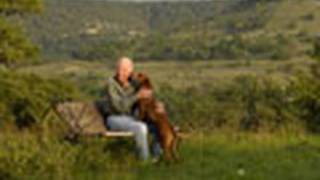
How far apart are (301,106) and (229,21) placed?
179309mm

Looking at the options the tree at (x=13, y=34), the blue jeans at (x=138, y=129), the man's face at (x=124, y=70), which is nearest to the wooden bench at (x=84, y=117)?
the blue jeans at (x=138, y=129)

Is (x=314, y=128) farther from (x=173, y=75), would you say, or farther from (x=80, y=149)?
(x=173, y=75)

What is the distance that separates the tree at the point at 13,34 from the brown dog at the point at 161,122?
21.6 meters

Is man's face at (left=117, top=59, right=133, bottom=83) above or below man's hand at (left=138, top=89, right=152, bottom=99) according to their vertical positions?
above

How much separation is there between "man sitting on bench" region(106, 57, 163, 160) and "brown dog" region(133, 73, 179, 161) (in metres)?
0.09

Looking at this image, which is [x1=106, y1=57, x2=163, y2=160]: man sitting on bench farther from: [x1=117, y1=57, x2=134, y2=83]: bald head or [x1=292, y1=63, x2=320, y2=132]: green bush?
[x1=292, y1=63, x2=320, y2=132]: green bush

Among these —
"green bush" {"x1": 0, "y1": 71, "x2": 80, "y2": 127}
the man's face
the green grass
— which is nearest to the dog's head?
the man's face

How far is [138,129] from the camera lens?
11.0m

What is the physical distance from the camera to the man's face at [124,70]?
11508 mm

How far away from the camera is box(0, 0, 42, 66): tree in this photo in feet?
107

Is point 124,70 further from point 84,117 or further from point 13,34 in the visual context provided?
point 13,34

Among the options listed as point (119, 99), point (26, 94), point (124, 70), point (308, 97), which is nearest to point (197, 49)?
point (26, 94)

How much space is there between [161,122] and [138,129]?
11.3 inches

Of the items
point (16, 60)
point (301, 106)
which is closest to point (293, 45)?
point (16, 60)
